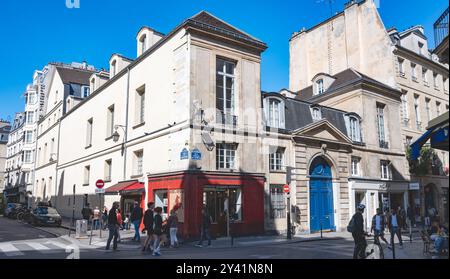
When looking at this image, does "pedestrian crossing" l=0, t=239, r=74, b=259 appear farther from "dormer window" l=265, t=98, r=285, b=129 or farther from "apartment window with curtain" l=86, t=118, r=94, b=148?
"apartment window with curtain" l=86, t=118, r=94, b=148

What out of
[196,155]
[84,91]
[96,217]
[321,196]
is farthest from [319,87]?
[84,91]

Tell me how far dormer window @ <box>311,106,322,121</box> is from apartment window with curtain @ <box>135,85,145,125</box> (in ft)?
33.9

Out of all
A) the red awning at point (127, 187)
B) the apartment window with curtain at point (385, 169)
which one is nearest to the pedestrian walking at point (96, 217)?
the red awning at point (127, 187)

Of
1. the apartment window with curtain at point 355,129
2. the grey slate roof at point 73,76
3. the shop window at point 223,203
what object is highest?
the grey slate roof at point 73,76

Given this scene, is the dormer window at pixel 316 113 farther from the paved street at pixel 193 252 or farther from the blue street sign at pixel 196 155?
the paved street at pixel 193 252

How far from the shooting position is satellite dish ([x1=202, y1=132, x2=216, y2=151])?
17625 millimetres

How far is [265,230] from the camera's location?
19.0 metres

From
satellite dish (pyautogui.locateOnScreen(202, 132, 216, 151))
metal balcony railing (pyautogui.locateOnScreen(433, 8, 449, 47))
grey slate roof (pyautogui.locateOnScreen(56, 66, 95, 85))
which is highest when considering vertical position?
grey slate roof (pyautogui.locateOnScreen(56, 66, 95, 85))

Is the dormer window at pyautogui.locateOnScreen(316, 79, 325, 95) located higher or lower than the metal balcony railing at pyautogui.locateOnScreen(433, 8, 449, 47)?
higher

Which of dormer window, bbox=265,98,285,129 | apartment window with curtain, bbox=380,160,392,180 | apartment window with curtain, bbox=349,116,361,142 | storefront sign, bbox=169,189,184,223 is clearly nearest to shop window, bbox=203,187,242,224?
storefront sign, bbox=169,189,184,223

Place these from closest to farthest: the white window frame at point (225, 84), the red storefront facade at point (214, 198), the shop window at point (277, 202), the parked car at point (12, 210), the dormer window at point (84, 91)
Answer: the red storefront facade at point (214, 198)
the white window frame at point (225, 84)
the shop window at point (277, 202)
the parked car at point (12, 210)
the dormer window at point (84, 91)

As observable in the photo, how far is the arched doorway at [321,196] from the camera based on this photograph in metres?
21.5

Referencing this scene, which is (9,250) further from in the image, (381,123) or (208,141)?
(381,123)

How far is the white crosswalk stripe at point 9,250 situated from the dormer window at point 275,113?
1289 centimetres
